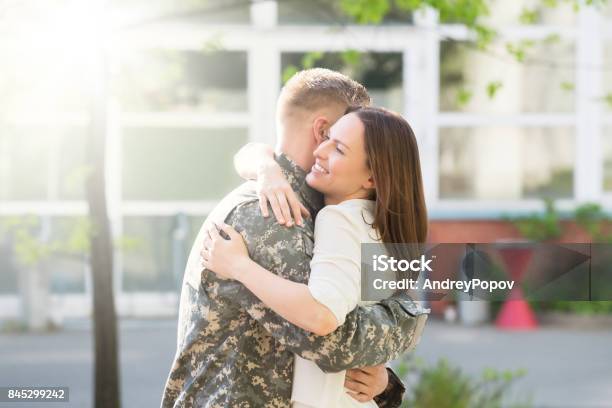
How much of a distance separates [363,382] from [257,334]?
29 cm

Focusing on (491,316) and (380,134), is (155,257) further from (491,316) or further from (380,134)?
(380,134)

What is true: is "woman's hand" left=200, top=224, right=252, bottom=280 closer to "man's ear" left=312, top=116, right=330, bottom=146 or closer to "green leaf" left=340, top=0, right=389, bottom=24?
"man's ear" left=312, top=116, right=330, bottom=146

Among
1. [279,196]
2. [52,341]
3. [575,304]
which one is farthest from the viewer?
[575,304]

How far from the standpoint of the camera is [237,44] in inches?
433

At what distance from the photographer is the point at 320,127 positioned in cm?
244

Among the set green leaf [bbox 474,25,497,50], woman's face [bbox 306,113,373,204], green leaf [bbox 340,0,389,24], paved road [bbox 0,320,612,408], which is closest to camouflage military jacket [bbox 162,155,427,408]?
woman's face [bbox 306,113,373,204]

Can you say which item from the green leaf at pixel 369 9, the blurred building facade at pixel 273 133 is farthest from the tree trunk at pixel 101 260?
the blurred building facade at pixel 273 133

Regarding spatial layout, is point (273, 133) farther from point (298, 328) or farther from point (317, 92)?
point (298, 328)

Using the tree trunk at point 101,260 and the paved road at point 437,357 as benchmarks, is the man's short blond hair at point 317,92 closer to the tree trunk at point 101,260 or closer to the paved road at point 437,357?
the tree trunk at point 101,260

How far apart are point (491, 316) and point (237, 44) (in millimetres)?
4215

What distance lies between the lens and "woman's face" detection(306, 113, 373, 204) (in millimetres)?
2303

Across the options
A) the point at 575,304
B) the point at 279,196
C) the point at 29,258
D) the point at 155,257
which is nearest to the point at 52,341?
the point at 155,257

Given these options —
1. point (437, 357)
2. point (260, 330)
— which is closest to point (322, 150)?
point (260, 330)

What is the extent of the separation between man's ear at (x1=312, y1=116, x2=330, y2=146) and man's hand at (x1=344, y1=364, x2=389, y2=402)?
59cm
